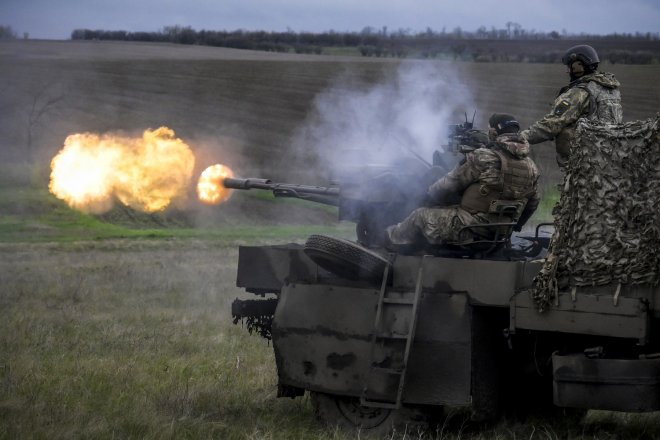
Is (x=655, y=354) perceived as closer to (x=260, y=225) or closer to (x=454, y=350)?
(x=454, y=350)

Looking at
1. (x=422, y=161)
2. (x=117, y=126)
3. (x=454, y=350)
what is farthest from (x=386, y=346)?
(x=117, y=126)

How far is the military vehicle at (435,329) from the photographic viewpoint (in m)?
7.63

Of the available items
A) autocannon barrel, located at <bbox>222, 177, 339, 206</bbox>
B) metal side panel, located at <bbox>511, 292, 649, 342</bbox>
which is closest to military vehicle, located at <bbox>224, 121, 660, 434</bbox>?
metal side panel, located at <bbox>511, 292, 649, 342</bbox>

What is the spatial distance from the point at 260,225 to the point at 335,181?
2365 centimetres

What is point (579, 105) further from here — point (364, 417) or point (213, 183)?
point (213, 183)

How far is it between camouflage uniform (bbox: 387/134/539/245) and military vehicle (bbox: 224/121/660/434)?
0.16m

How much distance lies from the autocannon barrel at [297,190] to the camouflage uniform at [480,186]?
1272 millimetres

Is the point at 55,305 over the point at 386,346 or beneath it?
beneath

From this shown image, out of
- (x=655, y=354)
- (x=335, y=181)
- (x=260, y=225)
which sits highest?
(x=335, y=181)

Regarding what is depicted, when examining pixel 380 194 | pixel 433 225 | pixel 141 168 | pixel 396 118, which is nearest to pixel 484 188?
pixel 433 225

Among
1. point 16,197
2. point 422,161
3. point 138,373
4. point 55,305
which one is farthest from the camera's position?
point 16,197

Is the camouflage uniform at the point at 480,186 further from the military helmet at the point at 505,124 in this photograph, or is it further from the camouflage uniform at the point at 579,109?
the camouflage uniform at the point at 579,109

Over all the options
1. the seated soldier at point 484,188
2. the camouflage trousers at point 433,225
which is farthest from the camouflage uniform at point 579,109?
the camouflage trousers at point 433,225

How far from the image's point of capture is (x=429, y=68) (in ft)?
56.4
